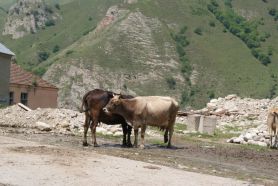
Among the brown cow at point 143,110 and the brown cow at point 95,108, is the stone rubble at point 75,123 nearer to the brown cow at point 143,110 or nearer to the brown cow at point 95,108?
the brown cow at point 143,110

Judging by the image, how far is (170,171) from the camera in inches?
573

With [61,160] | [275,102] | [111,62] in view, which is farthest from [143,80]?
[61,160]

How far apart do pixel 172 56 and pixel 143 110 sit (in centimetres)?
12508

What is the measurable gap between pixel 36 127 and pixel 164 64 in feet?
374

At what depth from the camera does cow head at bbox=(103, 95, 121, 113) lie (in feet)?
69.8

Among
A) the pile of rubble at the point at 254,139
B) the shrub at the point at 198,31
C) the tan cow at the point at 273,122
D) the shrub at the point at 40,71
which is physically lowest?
the pile of rubble at the point at 254,139

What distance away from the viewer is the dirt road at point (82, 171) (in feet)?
39.8

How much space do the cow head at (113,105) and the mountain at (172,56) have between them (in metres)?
94.7

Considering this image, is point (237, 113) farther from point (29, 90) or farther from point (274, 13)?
point (274, 13)

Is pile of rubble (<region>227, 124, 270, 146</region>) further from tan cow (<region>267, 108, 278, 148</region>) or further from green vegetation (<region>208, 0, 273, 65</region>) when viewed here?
green vegetation (<region>208, 0, 273, 65</region>)

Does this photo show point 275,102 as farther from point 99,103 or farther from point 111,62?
point 111,62

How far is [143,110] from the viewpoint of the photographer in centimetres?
2166

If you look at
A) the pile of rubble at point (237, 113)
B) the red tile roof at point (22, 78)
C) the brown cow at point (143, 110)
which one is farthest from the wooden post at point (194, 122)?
the red tile roof at point (22, 78)

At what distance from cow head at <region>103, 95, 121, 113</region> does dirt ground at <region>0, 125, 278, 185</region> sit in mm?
1428
